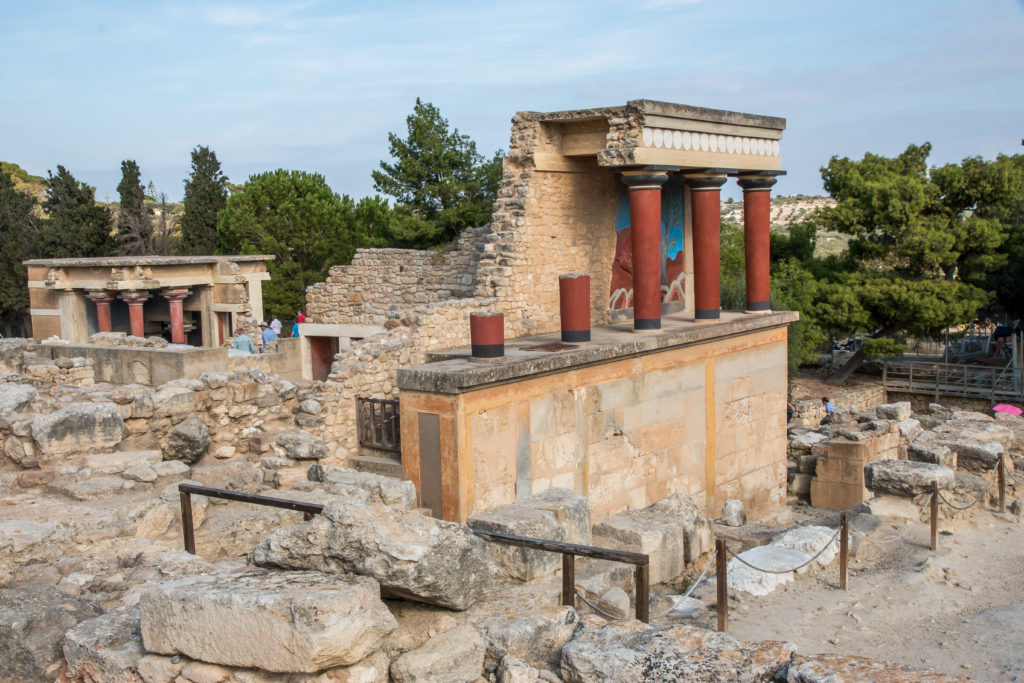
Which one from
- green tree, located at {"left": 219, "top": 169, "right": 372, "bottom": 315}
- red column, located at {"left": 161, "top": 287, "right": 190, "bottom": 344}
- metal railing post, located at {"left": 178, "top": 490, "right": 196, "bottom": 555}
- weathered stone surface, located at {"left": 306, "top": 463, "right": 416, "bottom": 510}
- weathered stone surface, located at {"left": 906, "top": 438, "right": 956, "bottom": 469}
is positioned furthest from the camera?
green tree, located at {"left": 219, "top": 169, "right": 372, "bottom": 315}

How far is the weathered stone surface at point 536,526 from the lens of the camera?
6.88 meters

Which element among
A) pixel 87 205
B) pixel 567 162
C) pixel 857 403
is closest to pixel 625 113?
pixel 567 162

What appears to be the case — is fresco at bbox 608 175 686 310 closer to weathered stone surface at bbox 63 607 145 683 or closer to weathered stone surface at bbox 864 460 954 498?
weathered stone surface at bbox 864 460 954 498

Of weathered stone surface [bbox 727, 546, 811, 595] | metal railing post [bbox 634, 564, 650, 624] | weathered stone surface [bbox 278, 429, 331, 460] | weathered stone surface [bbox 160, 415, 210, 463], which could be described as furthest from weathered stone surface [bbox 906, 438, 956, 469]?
weathered stone surface [bbox 160, 415, 210, 463]

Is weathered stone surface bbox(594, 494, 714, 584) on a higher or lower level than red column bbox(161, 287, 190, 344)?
lower

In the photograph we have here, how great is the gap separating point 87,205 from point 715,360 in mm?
28733

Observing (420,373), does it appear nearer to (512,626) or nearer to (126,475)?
(126,475)

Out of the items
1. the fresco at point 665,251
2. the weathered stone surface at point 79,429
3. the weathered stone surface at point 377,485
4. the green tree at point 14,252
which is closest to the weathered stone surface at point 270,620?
the weathered stone surface at point 377,485

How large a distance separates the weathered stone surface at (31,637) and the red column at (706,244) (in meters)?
9.70

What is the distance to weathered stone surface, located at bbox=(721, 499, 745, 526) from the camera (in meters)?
12.2

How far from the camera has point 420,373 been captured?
8.46 meters

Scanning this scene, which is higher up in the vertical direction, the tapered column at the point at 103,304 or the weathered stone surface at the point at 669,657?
the tapered column at the point at 103,304

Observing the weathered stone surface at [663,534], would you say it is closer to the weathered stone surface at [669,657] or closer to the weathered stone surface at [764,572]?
the weathered stone surface at [764,572]

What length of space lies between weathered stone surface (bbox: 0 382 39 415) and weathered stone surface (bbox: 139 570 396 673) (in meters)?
5.20
